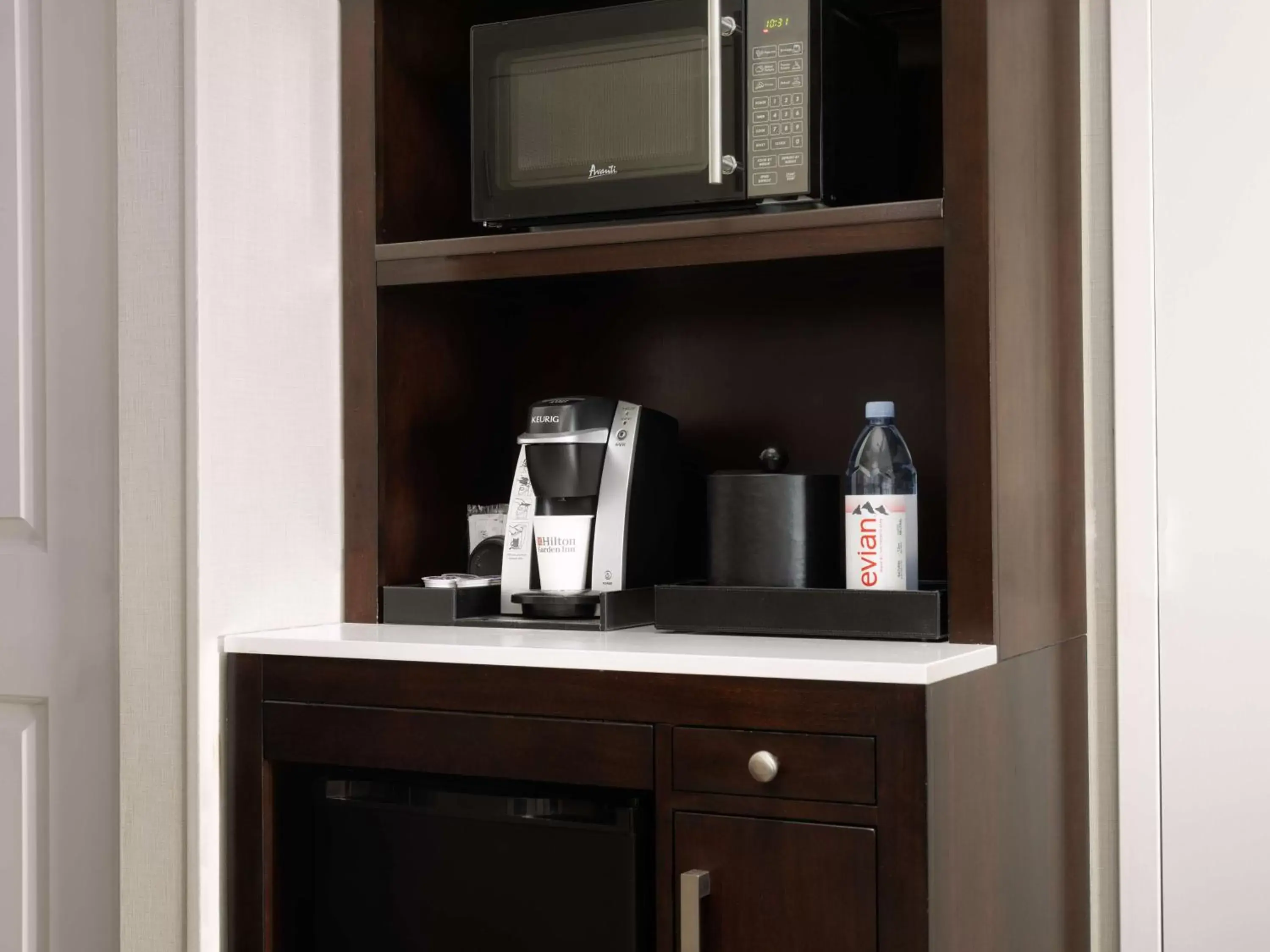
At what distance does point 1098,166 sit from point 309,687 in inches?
47.2

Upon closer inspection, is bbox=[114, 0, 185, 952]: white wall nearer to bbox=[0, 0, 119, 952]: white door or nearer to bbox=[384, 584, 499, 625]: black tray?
bbox=[0, 0, 119, 952]: white door

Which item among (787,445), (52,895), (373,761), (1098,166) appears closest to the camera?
(373,761)

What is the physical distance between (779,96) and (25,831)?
1265 mm

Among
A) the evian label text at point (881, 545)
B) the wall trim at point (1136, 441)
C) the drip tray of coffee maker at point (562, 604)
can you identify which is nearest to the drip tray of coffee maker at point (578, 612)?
the drip tray of coffee maker at point (562, 604)

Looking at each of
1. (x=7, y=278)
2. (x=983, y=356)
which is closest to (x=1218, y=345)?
(x=983, y=356)

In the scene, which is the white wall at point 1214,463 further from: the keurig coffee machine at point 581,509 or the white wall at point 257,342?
the white wall at point 257,342

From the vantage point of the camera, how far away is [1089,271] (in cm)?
178

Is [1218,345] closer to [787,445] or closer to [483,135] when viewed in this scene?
[787,445]

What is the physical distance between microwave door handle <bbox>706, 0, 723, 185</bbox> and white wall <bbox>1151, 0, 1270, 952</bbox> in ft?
1.99

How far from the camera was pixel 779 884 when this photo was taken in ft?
4.29

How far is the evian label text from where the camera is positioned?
1.51 metres

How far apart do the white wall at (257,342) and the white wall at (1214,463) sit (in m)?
1.07

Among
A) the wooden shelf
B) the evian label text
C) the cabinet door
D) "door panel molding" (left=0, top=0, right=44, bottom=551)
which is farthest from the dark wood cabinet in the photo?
the wooden shelf

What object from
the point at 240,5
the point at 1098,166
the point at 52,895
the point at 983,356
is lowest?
the point at 52,895
